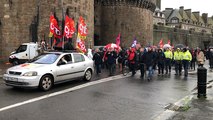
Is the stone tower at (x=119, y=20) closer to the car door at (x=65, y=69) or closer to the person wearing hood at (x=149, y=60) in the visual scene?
the person wearing hood at (x=149, y=60)

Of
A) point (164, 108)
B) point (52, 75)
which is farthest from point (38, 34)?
point (164, 108)

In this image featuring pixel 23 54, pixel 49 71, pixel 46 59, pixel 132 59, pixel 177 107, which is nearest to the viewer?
pixel 177 107

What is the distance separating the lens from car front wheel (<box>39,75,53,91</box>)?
1036 centimetres

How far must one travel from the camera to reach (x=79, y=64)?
12.4 m

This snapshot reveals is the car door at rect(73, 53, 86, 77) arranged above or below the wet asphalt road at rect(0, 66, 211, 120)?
above

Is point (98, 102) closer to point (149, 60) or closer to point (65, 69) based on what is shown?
point (65, 69)

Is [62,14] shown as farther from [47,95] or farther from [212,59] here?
[47,95]

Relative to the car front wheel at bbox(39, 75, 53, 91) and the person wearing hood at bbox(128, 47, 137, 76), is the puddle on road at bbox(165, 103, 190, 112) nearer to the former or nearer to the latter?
the car front wheel at bbox(39, 75, 53, 91)

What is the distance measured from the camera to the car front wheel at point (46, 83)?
10.4 m

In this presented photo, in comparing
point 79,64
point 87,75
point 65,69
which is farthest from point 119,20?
point 65,69

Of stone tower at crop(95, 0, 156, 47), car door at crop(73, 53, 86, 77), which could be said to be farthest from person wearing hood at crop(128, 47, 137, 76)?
stone tower at crop(95, 0, 156, 47)

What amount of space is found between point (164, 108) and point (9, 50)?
1731 cm

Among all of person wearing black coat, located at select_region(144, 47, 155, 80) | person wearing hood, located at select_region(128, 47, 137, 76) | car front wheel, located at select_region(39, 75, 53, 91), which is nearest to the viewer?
car front wheel, located at select_region(39, 75, 53, 91)

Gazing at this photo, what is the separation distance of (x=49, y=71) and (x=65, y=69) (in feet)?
3.15
